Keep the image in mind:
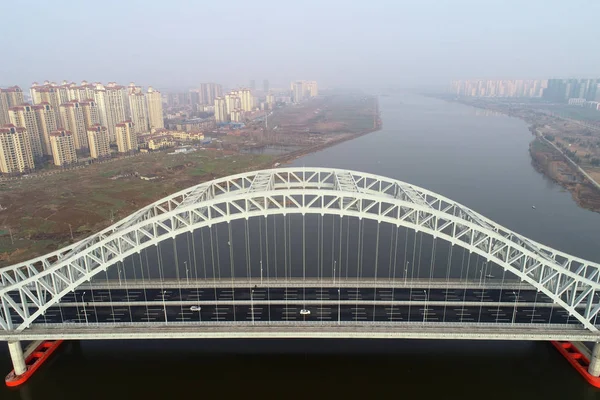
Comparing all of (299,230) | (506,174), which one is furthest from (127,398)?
(506,174)

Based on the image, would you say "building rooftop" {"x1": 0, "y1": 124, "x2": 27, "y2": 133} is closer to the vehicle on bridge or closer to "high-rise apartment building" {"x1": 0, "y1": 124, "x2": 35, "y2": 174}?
"high-rise apartment building" {"x1": 0, "y1": 124, "x2": 35, "y2": 174}

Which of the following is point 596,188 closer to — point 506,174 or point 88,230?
point 506,174

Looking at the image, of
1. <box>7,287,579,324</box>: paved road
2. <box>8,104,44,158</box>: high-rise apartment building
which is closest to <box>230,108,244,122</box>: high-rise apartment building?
<box>8,104,44,158</box>: high-rise apartment building

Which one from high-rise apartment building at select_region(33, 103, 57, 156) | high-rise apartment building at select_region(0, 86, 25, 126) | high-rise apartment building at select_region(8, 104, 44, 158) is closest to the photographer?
high-rise apartment building at select_region(8, 104, 44, 158)

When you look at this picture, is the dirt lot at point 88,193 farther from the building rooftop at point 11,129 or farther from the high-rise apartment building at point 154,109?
the high-rise apartment building at point 154,109

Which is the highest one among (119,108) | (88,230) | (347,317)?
Answer: (119,108)

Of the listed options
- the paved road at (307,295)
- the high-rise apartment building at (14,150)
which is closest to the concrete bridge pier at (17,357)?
the paved road at (307,295)
